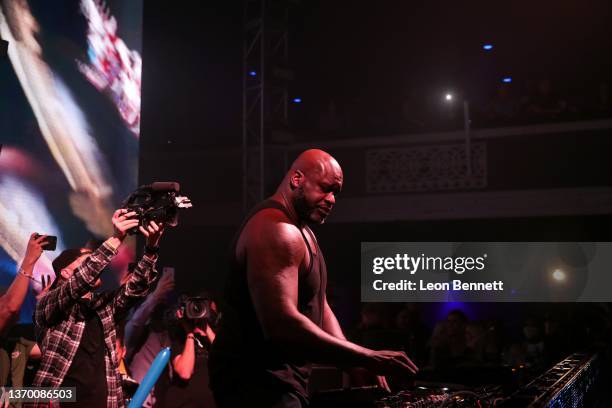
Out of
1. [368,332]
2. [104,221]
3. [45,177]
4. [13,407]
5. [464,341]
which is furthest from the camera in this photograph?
[464,341]

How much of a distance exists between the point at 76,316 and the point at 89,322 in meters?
0.08

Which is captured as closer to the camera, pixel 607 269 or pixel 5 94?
pixel 5 94

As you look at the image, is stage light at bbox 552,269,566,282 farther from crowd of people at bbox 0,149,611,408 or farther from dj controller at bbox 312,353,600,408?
dj controller at bbox 312,353,600,408

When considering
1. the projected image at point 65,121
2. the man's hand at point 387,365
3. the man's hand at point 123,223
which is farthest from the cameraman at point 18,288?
the man's hand at point 387,365

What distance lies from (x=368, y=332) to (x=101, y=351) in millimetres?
2962

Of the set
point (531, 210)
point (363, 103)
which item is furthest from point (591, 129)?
point (363, 103)

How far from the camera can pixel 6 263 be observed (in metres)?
3.63

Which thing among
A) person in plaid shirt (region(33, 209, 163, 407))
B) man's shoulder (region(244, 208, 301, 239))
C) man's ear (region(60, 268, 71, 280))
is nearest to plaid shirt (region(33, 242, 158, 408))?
person in plaid shirt (region(33, 209, 163, 407))

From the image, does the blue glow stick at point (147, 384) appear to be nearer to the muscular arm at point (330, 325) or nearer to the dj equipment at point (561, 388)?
the muscular arm at point (330, 325)

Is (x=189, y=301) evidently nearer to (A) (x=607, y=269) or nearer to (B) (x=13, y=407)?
(B) (x=13, y=407)

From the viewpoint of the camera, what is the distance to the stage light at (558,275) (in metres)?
9.43

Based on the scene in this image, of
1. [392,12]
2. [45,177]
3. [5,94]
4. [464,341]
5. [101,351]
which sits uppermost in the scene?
[392,12]

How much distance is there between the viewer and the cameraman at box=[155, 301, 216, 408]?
346cm

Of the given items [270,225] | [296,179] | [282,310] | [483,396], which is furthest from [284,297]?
[483,396]
